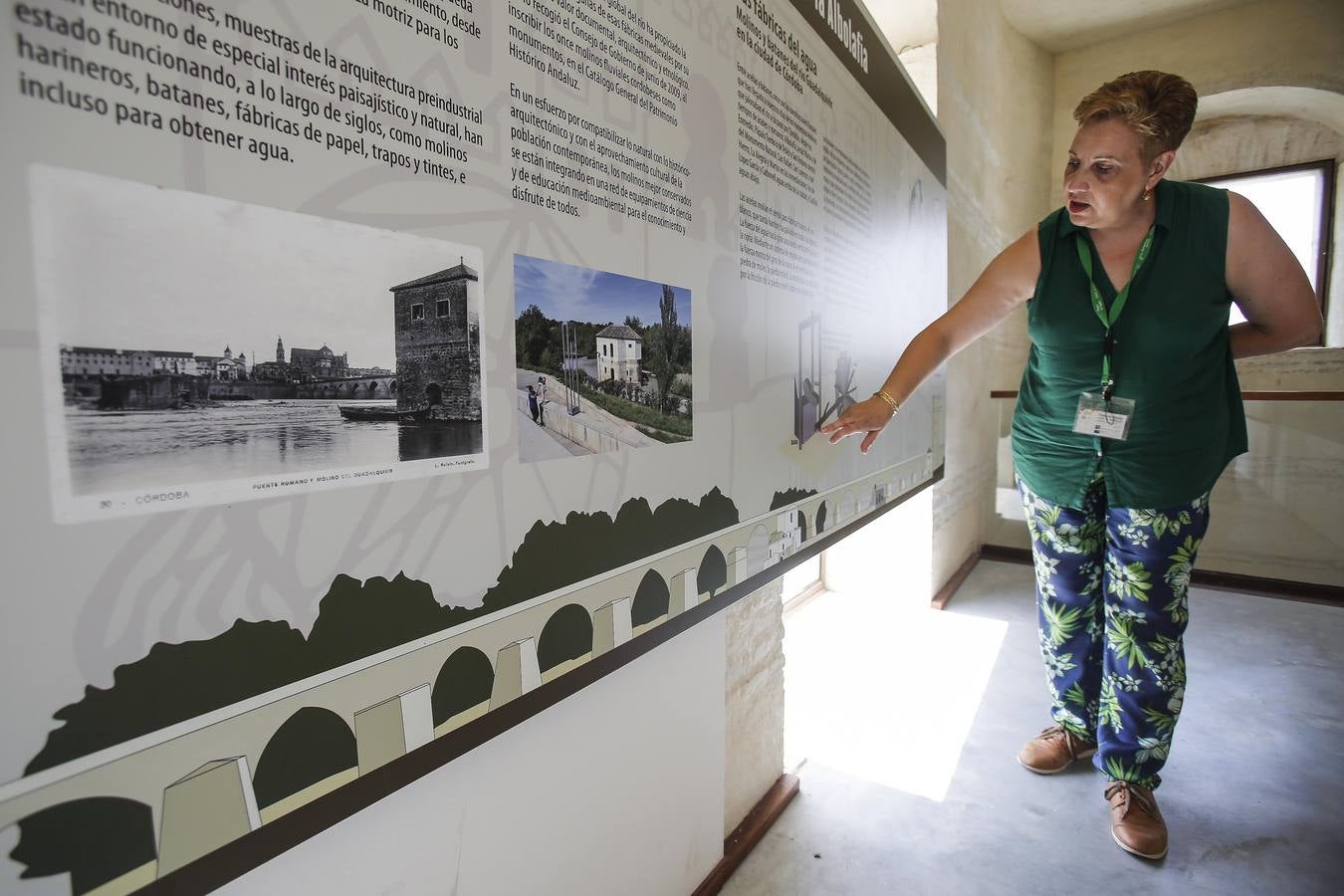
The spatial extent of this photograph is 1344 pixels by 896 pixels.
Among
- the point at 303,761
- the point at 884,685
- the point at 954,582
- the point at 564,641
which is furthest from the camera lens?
the point at 954,582

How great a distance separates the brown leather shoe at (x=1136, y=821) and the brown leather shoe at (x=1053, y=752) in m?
0.18

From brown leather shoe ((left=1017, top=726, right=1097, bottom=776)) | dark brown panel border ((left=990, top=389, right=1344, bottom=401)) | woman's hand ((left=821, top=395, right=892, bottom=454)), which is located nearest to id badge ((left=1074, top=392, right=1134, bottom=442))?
woman's hand ((left=821, top=395, right=892, bottom=454))

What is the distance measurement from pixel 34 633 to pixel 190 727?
0.12 meters

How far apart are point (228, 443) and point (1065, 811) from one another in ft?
7.03

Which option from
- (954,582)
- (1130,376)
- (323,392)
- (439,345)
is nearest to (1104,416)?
(1130,376)

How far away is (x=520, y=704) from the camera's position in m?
0.74

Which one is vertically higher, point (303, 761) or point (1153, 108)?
point (1153, 108)

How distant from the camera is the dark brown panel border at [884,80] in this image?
1495mm

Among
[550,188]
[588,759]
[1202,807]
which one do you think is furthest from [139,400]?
[1202,807]

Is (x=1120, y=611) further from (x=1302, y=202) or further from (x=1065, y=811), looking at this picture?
(x=1302, y=202)

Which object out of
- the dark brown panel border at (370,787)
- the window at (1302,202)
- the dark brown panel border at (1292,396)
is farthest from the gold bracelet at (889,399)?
the window at (1302,202)

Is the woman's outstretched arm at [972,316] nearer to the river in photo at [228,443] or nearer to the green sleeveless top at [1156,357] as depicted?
the green sleeveless top at [1156,357]

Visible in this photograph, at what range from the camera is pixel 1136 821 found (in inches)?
62.4

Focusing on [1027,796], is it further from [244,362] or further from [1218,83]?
[1218,83]
